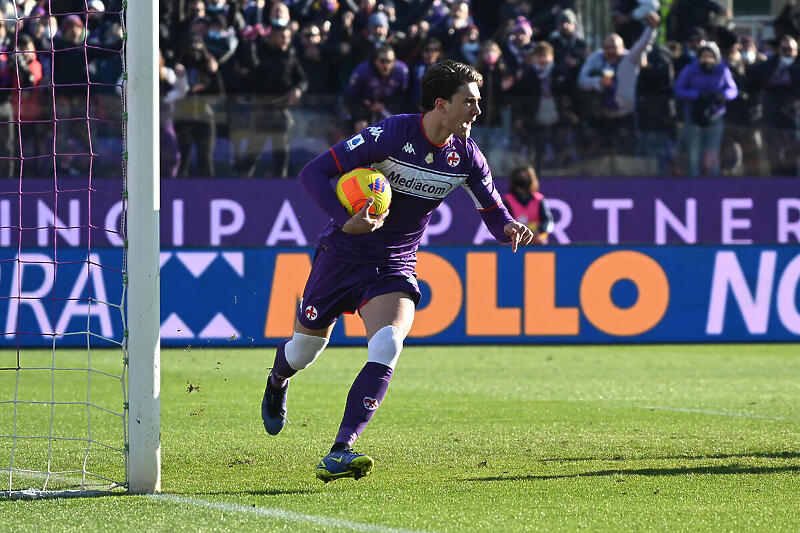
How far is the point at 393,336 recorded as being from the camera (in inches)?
227

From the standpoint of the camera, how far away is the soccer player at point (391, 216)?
5746mm

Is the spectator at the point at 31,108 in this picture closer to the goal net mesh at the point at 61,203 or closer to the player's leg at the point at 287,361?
the goal net mesh at the point at 61,203

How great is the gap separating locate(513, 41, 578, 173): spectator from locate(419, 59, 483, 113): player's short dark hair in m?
9.32

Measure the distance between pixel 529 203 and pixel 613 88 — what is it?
6.77ft

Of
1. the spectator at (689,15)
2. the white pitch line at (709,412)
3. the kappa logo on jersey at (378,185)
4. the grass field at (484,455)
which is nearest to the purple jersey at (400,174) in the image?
the kappa logo on jersey at (378,185)

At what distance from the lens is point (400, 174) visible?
6039 millimetres

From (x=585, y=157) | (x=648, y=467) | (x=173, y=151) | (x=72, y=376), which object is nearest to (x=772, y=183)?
(x=585, y=157)

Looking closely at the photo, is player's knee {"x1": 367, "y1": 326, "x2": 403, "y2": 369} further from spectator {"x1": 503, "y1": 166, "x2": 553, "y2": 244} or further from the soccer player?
spectator {"x1": 503, "y1": 166, "x2": 553, "y2": 244}

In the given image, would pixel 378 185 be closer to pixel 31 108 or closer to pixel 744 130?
pixel 31 108

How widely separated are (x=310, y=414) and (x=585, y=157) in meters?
7.81

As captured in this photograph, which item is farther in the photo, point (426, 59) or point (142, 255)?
point (426, 59)

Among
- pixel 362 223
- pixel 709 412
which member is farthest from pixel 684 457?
pixel 709 412

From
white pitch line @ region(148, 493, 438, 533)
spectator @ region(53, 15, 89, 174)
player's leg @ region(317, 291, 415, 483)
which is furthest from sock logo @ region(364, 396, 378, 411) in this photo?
spectator @ region(53, 15, 89, 174)

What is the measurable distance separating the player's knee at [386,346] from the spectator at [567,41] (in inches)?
411
